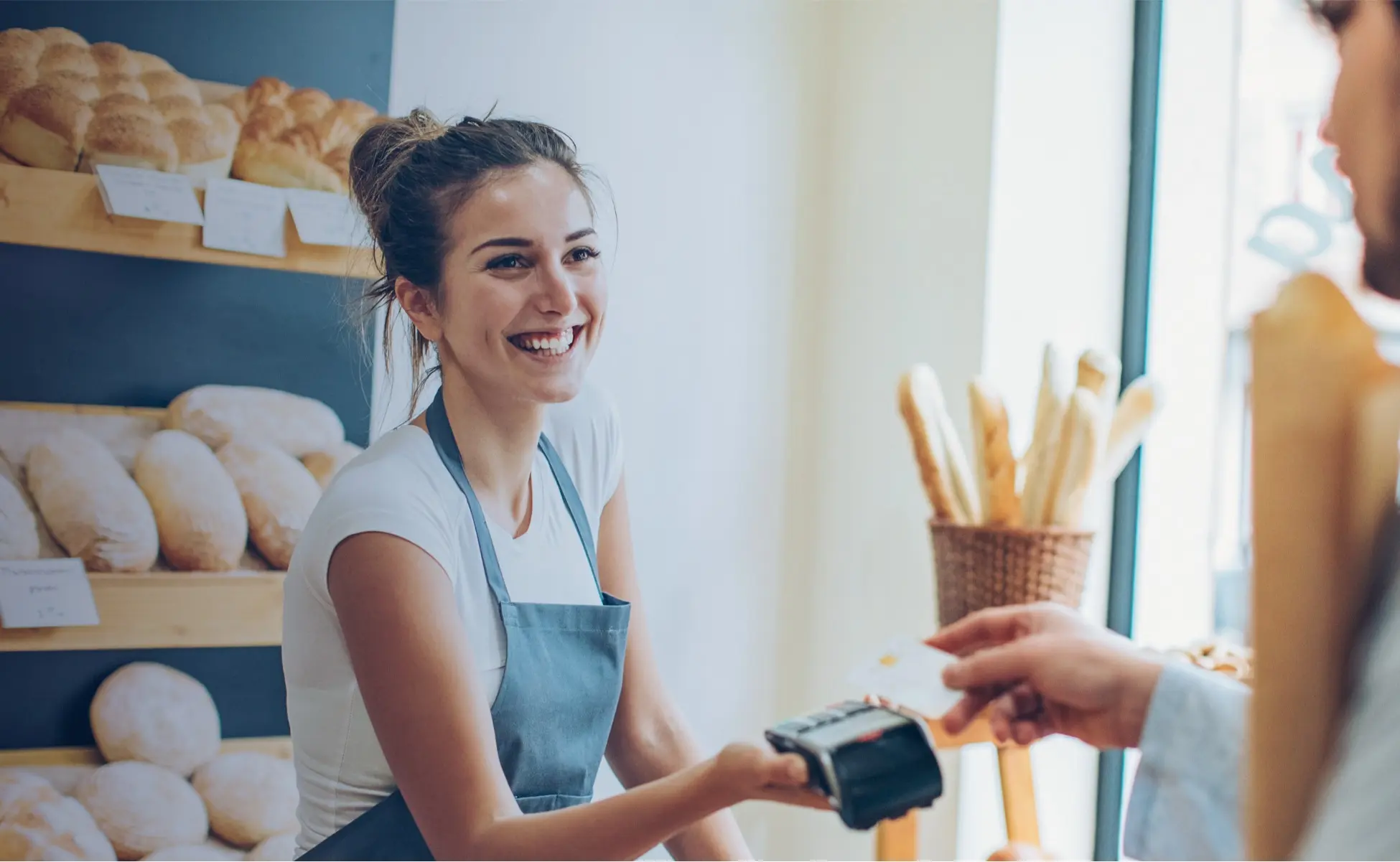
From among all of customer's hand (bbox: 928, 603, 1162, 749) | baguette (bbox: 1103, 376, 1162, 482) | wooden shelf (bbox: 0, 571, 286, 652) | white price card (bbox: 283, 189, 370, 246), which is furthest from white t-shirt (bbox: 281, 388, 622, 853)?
A: baguette (bbox: 1103, 376, 1162, 482)

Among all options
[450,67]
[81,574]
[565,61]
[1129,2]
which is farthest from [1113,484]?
[81,574]

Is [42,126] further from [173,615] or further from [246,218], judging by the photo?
[173,615]

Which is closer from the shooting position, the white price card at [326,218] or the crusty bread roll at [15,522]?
the crusty bread roll at [15,522]

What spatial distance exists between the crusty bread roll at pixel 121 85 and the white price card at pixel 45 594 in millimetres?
609

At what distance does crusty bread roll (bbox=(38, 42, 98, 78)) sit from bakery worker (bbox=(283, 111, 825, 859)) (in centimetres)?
39

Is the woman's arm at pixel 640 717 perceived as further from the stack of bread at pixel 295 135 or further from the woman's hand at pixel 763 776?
the stack of bread at pixel 295 135

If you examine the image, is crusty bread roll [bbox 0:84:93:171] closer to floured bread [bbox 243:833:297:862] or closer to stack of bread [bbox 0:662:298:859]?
stack of bread [bbox 0:662:298:859]

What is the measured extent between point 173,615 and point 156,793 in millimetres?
233

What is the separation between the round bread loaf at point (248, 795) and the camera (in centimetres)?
147

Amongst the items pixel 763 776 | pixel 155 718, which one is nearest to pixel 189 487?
pixel 155 718

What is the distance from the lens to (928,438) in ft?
5.57

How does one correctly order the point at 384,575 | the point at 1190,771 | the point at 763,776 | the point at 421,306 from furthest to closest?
1. the point at 421,306
2. the point at 384,575
3. the point at 763,776
4. the point at 1190,771

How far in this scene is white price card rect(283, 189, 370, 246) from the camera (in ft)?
4.96

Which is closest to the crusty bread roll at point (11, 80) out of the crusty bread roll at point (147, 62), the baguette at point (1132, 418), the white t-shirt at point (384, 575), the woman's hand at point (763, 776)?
the crusty bread roll at point (147, 62)
